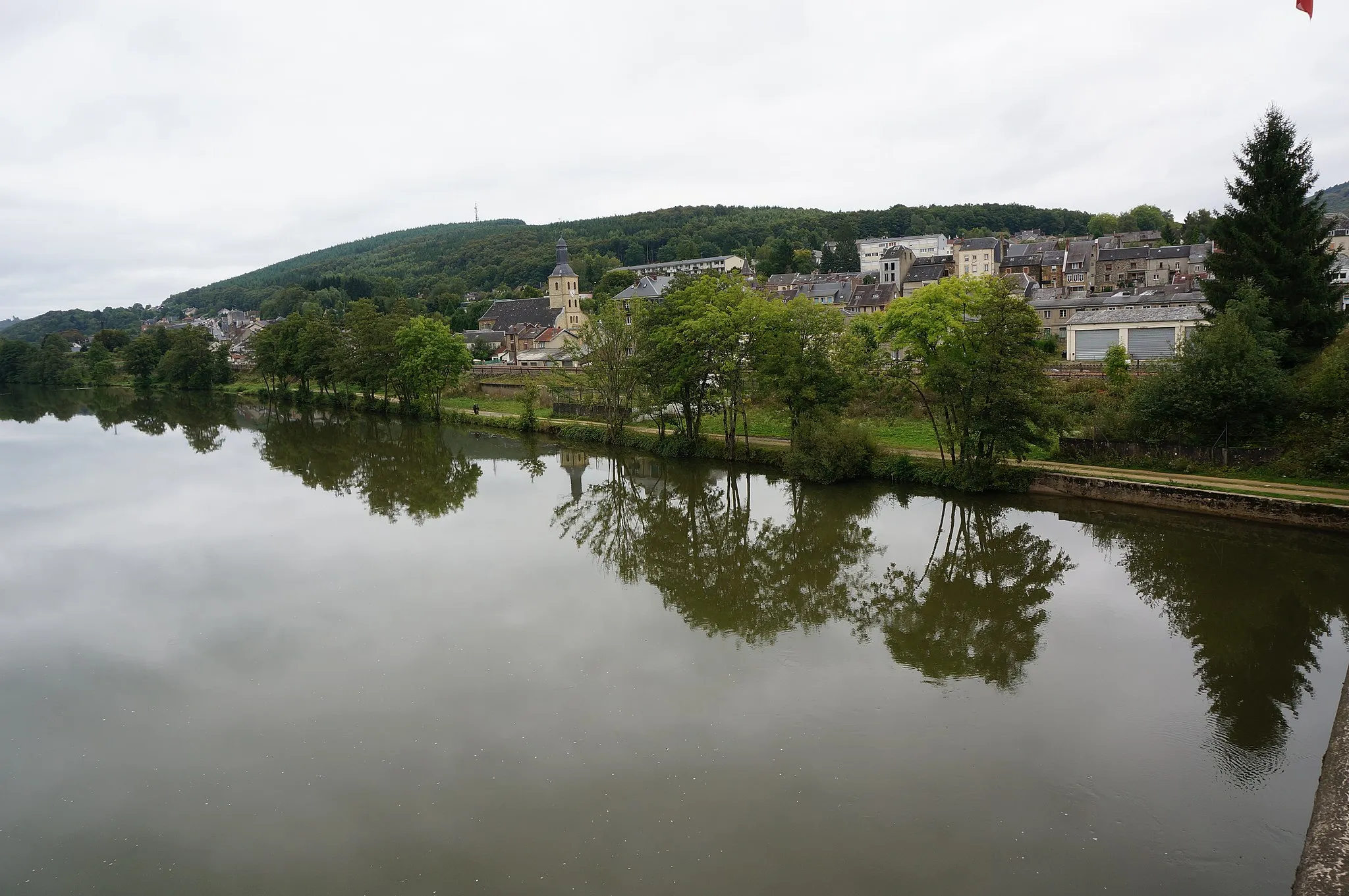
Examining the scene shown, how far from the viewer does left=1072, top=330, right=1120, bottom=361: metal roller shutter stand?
36.5 m

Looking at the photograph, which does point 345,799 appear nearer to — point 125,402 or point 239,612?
point 239,612

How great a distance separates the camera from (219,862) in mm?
8055

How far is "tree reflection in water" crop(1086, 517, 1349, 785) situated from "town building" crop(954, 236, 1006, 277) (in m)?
65.2

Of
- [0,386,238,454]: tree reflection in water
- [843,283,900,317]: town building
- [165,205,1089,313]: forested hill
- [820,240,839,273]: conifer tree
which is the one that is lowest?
[0,386,238,454]: tree reflection in water

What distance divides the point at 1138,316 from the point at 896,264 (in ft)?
136

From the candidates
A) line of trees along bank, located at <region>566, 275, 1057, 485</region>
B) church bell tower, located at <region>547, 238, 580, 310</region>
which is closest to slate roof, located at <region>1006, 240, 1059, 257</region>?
church bell tower, located at <region>547, 238, 580, 310</region>

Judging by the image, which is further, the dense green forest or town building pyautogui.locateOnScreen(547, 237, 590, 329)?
the dense green forest

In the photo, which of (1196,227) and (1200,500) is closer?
(1200,500)

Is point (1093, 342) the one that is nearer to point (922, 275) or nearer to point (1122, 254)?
point (922, 275)

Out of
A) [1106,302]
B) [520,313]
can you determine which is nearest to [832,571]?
[1106,302]

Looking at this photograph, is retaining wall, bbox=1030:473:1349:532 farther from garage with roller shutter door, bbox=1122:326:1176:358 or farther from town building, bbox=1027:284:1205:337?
garage with roller shutter door, bbox=1122:326:1176:358

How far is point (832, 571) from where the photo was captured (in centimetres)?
1691

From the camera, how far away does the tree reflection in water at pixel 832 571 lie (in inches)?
533

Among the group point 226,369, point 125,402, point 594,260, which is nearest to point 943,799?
point 125,402
